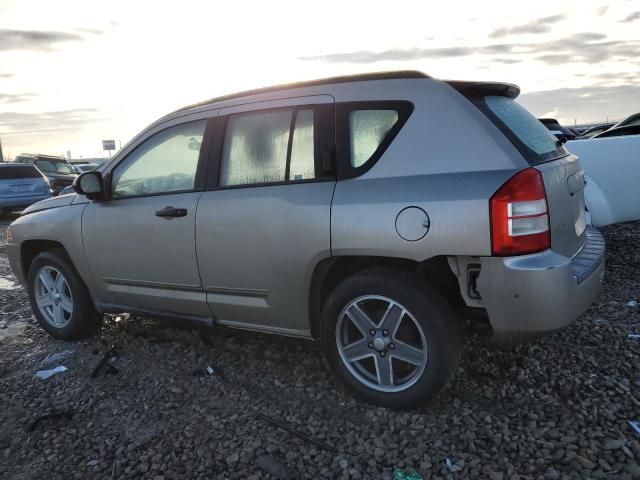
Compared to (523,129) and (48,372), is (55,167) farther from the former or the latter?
(523,129)

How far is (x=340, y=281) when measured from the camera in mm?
3225

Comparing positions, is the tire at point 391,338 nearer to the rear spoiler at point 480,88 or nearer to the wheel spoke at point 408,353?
the wheel spoke at point 408,353

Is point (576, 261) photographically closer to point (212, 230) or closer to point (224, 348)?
point (212, 230)

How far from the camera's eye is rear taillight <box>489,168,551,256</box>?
2572 mm

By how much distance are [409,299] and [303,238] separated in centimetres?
71

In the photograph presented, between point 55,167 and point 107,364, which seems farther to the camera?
point 55,167

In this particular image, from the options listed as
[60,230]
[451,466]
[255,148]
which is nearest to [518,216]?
[451,466]

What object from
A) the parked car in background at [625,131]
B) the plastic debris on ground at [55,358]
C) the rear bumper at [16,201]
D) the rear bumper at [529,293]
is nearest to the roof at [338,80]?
the rear bumper at [529,293]

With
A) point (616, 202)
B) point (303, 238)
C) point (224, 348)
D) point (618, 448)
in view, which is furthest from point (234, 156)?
point (616, 202)

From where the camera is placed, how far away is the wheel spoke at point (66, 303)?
455cm

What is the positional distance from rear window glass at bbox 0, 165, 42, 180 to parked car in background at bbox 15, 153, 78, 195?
123 inches

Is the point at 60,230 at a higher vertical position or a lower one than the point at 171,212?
lower

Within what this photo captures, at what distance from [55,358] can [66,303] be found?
0.56m

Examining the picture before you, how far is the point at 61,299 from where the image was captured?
4598mm
